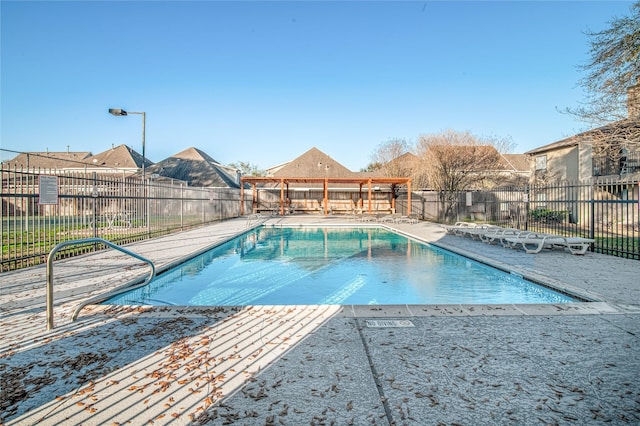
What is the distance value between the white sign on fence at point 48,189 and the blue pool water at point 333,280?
8.94 feet

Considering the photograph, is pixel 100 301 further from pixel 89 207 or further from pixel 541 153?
pixel 541 153

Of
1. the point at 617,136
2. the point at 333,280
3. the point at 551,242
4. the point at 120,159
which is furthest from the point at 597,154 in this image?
the point at 120,159

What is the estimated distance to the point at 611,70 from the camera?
1152cm

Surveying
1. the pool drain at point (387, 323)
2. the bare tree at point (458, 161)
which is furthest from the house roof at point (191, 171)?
the pool drain at point (387, 323)

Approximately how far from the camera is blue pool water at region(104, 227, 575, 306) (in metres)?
6.07

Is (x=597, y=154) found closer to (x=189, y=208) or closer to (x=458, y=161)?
(x=458, y=161)

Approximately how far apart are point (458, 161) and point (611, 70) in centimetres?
1181

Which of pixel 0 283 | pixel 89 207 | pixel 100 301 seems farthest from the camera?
pixel 89 207

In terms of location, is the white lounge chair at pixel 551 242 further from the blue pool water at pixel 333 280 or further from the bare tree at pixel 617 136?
the bare tree at pixel 617 136

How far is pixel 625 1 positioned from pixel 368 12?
335 inches

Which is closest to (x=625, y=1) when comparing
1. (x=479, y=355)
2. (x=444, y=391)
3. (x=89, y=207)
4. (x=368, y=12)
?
(x=368, y=12)

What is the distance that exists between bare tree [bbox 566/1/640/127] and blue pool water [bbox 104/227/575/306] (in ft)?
24.0

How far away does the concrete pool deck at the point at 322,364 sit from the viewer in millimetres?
2346

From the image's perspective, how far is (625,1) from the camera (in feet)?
36.4
